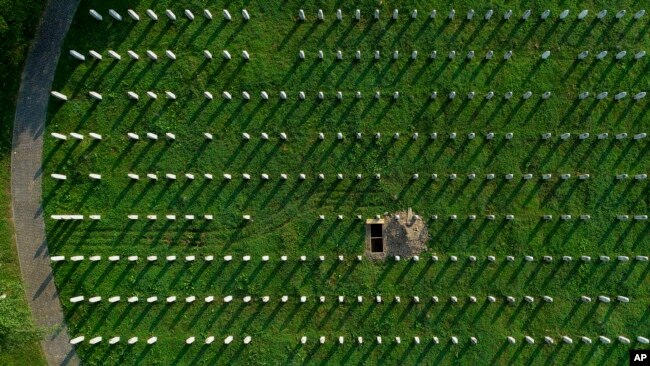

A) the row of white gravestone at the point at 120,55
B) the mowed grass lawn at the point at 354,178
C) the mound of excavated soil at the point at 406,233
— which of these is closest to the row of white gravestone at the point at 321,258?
the mowed grass lawn at the point at 354,178

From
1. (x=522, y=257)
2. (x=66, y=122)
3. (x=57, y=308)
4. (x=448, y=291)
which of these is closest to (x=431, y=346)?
(x=448, y=291)

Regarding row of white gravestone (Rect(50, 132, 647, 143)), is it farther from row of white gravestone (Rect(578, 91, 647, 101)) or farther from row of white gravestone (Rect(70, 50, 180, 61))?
row of white gravestone (Rect(70, 50, 180, 61))

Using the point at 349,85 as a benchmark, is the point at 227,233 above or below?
below

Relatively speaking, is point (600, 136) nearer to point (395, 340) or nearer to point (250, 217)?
point (395, 340)

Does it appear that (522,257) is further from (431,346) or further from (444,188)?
(431,346)

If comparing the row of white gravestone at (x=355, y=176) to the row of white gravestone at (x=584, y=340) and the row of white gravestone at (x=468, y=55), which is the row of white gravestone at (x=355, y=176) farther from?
the row of white gravestone at (x=584, y=340)

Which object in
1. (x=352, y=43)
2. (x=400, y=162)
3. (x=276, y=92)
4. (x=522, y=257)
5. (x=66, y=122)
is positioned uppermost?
(x=352, y=43)
